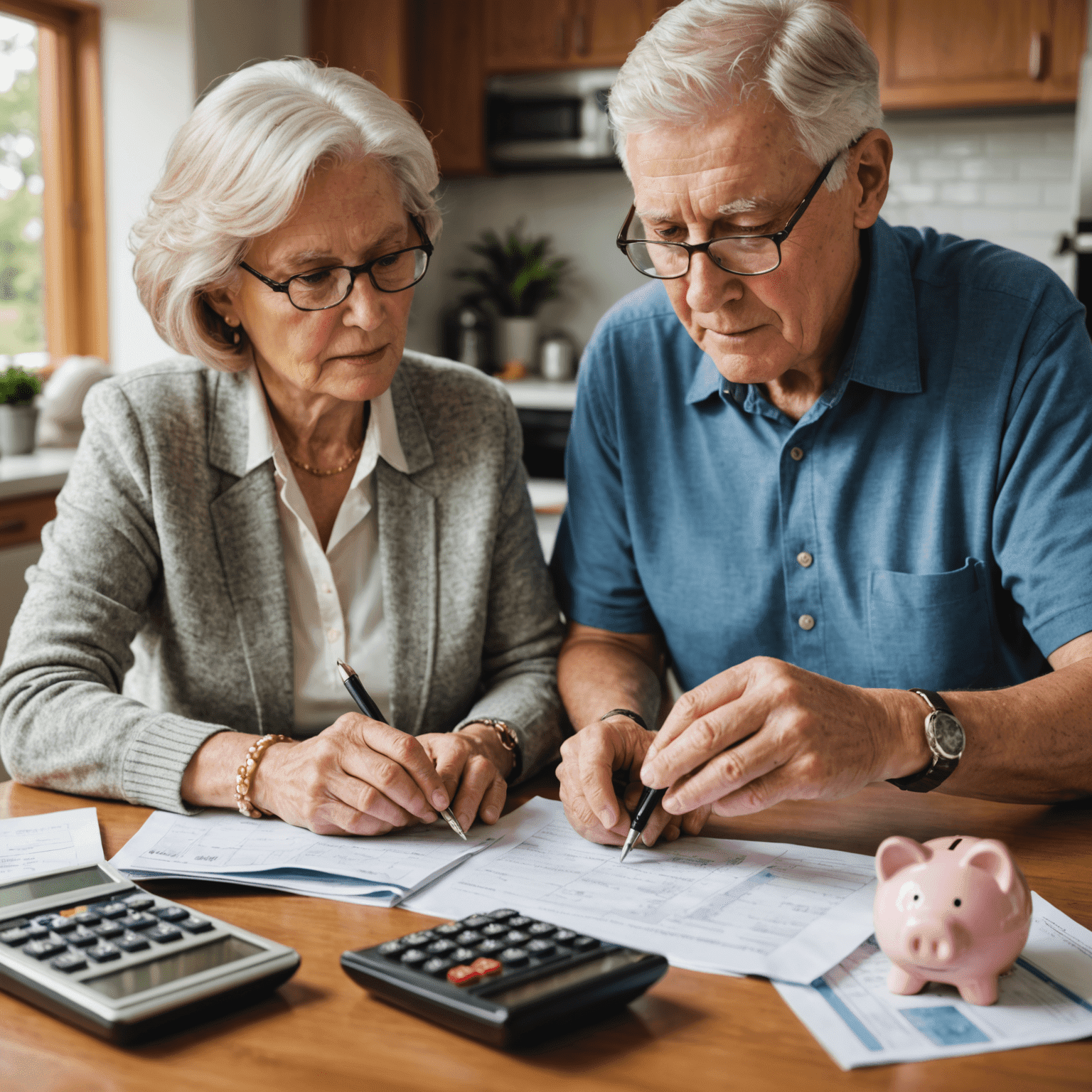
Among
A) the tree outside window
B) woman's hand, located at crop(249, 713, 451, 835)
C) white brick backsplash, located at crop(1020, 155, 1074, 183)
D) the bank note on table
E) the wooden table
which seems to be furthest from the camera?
white brick backsplash, located at crop(1020, 155, 1074, 183)

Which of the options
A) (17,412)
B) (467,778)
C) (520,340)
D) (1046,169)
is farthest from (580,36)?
(467,778)

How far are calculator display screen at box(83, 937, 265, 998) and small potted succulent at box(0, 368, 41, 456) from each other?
2.71 meters

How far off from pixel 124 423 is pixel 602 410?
1.87 ft

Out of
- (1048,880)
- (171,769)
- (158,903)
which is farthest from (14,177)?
(1048,880)

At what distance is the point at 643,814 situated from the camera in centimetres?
96

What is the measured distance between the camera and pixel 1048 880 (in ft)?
3.03

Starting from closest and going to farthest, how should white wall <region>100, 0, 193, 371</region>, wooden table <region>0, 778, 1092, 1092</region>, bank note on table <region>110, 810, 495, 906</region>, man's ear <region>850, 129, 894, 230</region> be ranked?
wooden table <region>0, 778, 1092, 1092</region> → bank note on table <region>110, 810, 495, 906</region> → man's ear <region>850, 129, 894, 230</region> → white wall <region>100, 0, 193, 371</region>

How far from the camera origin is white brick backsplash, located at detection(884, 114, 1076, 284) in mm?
4031

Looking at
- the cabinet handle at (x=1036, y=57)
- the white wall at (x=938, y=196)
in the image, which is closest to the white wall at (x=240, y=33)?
the white wall at (x=938, y=196)

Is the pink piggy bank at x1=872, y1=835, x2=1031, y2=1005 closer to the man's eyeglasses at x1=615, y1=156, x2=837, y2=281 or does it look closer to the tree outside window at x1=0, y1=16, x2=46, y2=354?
the man's eyeglasses at x1=615, y1=156, x2=837, y2=281

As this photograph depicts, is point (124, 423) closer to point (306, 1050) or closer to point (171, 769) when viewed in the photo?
point (171, 769)

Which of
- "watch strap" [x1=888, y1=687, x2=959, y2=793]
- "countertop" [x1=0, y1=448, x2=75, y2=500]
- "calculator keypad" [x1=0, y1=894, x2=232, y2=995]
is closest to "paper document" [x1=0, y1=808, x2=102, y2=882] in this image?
"calculator keypad" [x1=0, y1=894, x2=232, y2=995]

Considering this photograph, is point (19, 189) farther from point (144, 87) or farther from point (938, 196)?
point (938, 196)

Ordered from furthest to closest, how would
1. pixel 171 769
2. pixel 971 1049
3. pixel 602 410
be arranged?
pixel 602 410
pixel 171 769
pixel 971 1049
